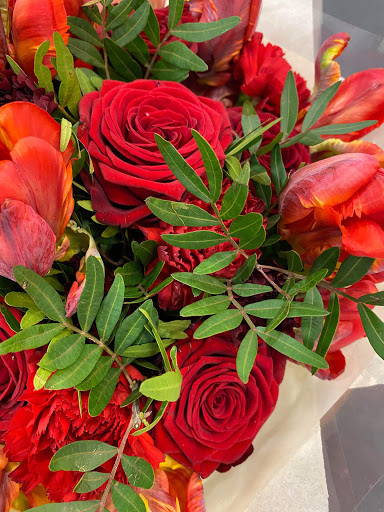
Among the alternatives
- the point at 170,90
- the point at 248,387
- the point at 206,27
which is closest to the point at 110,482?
the point at 248,387

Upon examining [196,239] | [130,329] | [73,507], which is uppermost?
[196,239]

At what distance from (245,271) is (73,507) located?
0.27 metres

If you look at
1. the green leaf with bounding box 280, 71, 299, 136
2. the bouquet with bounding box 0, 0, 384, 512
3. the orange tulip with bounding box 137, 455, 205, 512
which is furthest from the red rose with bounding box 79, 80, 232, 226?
the orange tulip with bounding box 137, 455, 205, 512

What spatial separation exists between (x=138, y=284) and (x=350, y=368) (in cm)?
41

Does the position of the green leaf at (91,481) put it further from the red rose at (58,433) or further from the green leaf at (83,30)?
the green leaf at (83,30)

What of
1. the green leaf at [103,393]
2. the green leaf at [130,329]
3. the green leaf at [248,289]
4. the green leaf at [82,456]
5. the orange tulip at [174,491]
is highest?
the green leaf at [248,289]

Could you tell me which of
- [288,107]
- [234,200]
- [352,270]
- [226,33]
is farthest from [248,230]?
[226,33]

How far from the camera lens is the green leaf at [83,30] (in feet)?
1.82

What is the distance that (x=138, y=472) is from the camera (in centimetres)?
44

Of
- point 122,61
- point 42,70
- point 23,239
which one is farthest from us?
point 122,61

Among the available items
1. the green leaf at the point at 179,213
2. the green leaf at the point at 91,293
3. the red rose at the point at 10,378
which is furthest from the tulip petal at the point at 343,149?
the red rose at the point at 10,378

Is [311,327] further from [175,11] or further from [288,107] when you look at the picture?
[175,11]

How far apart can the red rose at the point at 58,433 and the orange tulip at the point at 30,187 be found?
0.14m

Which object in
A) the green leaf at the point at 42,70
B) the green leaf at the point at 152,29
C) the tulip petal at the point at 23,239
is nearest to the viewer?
the tulip petal at the point at 23,239
